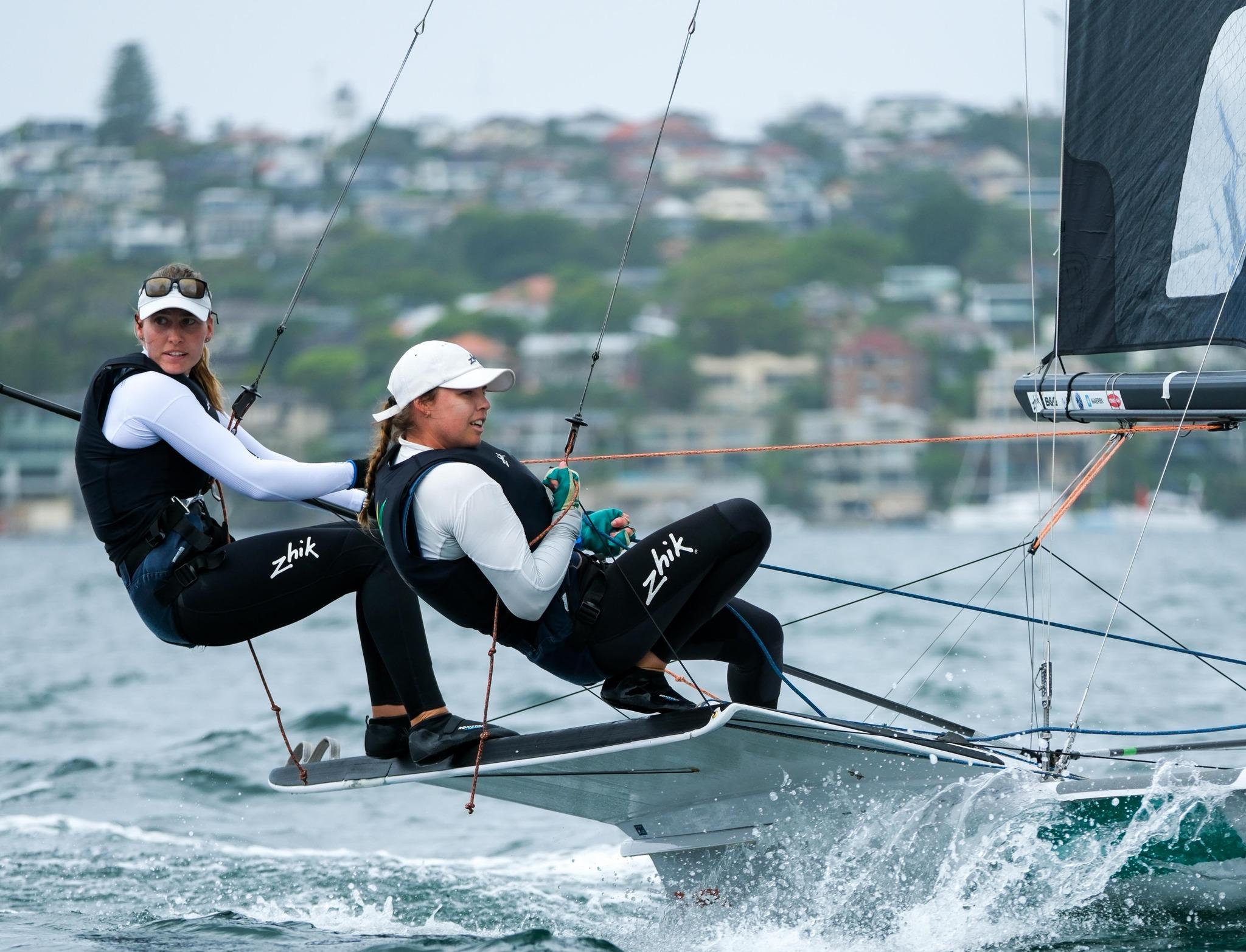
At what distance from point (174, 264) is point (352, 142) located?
106m

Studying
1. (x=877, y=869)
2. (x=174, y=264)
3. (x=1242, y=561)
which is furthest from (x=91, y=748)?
(x=1242, y=561)

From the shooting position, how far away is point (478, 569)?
3.41 m

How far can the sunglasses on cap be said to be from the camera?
358 cm

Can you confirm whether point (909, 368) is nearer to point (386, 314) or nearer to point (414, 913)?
point (386, 314)

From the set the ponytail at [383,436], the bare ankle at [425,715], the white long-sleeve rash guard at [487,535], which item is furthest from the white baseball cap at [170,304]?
the bare ankle at [425,715]

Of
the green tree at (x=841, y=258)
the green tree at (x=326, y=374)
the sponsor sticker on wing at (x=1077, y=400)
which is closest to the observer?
the sponsor sticker on wing at (x=1077, y=400)

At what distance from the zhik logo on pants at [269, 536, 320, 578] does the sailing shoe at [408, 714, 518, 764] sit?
435 mm

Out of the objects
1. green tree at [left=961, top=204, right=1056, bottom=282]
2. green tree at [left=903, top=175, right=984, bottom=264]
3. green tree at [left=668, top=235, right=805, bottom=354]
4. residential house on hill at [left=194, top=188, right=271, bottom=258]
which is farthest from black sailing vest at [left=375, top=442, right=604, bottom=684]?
residential house on hill at [left=194, top=188, right=271, bottom=258]

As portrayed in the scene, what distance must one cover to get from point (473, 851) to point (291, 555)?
1918mm

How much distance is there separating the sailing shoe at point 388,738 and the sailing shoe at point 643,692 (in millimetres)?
527

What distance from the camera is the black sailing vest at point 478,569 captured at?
10.9ft

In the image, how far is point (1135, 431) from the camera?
167 inches

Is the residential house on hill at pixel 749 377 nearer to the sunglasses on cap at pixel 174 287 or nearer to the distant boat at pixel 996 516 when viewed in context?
the distant boat at pixel 996 516

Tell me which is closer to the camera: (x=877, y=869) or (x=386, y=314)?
(x=877, y=869)
